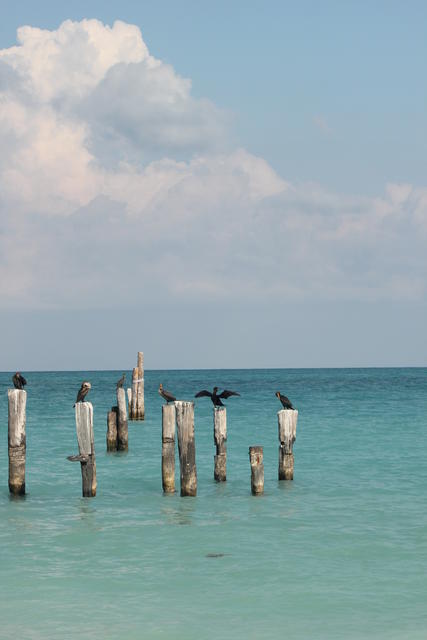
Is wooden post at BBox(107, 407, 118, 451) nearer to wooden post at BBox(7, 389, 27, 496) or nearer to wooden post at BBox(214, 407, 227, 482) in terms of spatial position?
wooden post at BBox(214, 407, 227, 482)

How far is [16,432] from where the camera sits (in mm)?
19328

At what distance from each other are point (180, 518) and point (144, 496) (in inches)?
118

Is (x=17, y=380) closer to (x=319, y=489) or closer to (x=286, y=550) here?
(x=319, y=489)

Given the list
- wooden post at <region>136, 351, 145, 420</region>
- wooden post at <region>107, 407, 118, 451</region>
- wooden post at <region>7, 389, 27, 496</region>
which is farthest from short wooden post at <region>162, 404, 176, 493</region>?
wooden post at <region>136, 351, 145, 420</region>

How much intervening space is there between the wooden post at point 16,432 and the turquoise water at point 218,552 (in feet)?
2.23

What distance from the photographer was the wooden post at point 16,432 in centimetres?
1919

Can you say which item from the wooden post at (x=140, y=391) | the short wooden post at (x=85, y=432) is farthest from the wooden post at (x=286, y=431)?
the wooden post at (x=140, y=391)

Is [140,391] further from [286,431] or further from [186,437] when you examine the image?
[186,437]

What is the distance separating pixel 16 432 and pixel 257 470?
5522 millimetres

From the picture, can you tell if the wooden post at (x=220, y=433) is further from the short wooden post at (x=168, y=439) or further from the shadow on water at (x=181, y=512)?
the shadow on water at (x=181, y=512)

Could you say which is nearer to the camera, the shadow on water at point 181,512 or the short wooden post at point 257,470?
the shadow on water at point 181,512

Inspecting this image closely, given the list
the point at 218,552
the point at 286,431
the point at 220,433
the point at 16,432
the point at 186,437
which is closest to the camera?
the point at 218,552

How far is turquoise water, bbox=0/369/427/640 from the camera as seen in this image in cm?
1186

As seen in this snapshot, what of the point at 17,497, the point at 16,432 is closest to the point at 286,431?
the point at 16,432
